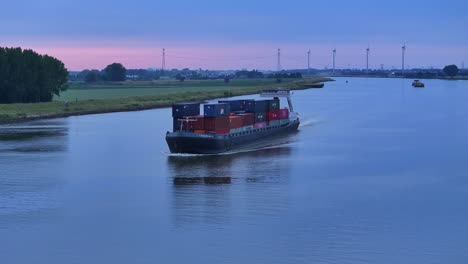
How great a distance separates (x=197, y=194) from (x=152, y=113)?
2346 cm

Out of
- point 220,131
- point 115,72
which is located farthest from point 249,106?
point 115,72

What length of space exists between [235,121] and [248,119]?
1229mm

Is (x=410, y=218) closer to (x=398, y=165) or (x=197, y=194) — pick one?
(x=197, y=194)

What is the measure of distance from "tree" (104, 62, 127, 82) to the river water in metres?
63.8

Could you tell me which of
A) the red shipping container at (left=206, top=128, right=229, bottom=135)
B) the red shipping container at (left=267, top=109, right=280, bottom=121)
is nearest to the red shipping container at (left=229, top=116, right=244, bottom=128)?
the red shipping container at (left=206, top=128, right=229, bottom=135)

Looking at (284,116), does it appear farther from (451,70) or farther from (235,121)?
(451,70)

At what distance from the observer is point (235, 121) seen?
→ 21094 mm

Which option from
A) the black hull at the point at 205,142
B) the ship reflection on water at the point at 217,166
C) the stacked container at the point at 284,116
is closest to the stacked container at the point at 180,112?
the black hull at the point at 205,142

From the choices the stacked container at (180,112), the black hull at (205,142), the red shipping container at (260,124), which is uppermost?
the stacked container at (180,112)

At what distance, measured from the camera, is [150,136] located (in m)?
24.6

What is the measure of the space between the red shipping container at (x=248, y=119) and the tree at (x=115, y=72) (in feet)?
217

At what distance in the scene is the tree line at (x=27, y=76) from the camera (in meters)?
35.9

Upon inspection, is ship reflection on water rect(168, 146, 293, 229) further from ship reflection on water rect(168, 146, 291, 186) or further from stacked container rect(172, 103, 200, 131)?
stacked container rect(172, 103, 200, 131)

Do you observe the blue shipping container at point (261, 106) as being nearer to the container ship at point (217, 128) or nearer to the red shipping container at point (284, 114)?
the container ship at point (217, 128)
